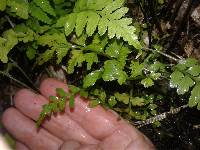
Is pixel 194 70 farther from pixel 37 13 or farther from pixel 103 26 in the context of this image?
pixel 37 13

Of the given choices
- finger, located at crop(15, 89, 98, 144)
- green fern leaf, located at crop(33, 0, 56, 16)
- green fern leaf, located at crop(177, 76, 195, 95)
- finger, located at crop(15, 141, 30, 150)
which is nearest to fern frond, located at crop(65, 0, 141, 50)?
green fern leaf, located at crop(33, 0, 56, 16)

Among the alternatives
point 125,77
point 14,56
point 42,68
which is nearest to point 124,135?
point 125,77

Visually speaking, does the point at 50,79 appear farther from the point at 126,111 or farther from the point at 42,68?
the point at 126,111

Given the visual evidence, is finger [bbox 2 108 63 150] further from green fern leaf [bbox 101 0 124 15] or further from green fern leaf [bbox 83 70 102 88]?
green fern leaf [bbox 101 0 124 15]

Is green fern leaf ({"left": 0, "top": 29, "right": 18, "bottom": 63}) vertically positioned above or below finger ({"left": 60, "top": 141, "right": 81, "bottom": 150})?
above

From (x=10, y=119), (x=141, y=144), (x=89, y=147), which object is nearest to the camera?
(x=141, y=144)

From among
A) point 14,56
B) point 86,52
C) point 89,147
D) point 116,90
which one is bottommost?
point 89,147
